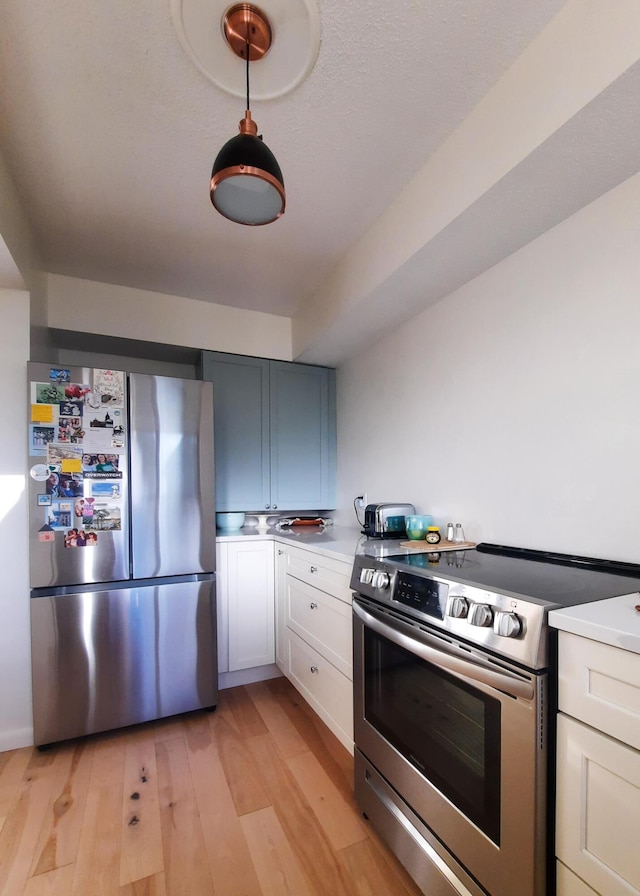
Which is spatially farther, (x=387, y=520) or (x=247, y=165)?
(x=387, y=520)

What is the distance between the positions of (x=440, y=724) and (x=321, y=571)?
0.88 metres

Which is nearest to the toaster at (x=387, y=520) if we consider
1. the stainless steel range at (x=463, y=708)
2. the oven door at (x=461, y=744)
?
the stainless steel range at (x=463, y=708)

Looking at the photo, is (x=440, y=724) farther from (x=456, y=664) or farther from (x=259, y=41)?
(x=259, y=41)

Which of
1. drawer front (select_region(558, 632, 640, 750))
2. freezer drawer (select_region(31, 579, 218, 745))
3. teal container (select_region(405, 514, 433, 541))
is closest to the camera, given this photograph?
drawer front (select_region(558, 632, 640, 750))

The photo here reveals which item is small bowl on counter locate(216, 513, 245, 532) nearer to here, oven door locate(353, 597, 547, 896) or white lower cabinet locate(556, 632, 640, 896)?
oven door locate(353, 597, 547, 896)

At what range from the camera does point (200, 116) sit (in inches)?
54.9

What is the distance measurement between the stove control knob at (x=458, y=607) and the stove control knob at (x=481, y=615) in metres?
0.03

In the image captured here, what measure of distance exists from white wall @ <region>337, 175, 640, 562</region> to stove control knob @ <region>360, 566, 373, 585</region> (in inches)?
25.5

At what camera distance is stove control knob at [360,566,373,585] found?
1.50m

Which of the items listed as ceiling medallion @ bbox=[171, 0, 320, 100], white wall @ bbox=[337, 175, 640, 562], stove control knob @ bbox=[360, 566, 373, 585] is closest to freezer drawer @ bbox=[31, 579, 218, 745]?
stove control knob @ bbox=[360, 566, 373, 585]

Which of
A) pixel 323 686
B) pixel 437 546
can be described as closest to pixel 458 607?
pixel 437 546

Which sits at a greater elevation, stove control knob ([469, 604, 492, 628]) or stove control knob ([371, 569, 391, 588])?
stove control knob ([469, 604, 492, 628])

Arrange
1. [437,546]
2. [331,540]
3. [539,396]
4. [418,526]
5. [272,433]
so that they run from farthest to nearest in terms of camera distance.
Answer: [272,433]
[331,540]
[418,526]
[437,546]
[539,396]

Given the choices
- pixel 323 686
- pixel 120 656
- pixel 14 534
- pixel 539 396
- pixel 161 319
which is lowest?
pixel 323 686
